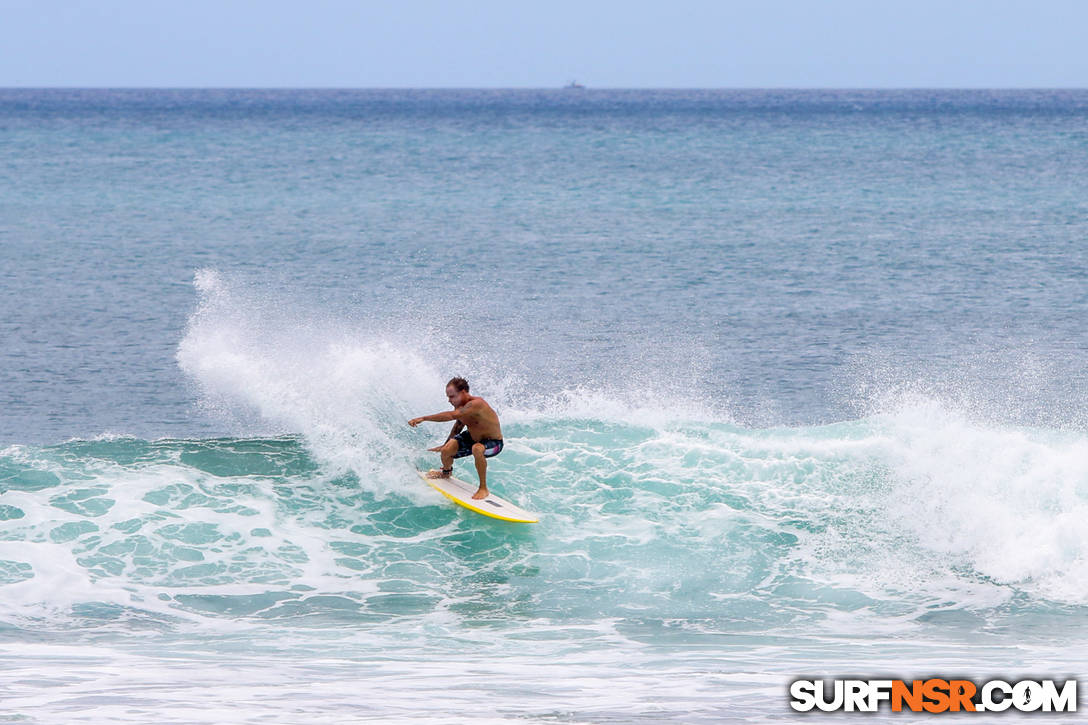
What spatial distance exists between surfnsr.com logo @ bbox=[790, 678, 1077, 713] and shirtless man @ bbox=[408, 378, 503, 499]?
5968mm

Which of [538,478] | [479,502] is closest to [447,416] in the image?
[479,502]

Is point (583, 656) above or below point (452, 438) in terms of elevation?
below

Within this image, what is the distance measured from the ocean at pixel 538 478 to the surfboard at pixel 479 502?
0.31 m

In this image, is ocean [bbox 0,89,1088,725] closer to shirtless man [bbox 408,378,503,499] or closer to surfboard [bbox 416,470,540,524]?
surfboard [bbox 416,470,540,524]

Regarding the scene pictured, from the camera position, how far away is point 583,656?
13.8 m

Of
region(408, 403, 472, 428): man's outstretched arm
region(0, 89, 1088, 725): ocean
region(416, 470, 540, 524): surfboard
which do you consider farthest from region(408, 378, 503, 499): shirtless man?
region(0, 89, 1088, 725): ocean

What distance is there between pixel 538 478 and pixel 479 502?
1.81 m

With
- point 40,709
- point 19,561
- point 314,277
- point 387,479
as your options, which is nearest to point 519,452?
point 387,479

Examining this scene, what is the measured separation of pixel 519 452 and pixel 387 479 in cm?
224

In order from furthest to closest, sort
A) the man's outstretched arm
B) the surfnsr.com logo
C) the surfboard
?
the surfboard < the man's outstretched arm < the surfnsr.com logo

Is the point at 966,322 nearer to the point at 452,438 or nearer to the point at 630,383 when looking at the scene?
the point at 630,383

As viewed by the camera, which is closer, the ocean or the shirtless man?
the ocean

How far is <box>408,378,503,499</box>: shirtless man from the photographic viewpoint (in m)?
17.0

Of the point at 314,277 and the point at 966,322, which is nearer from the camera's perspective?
the point at 966,322
